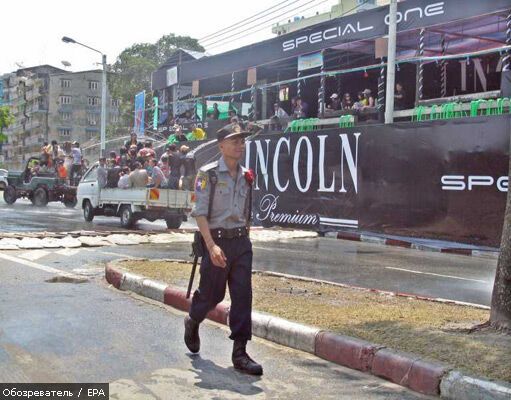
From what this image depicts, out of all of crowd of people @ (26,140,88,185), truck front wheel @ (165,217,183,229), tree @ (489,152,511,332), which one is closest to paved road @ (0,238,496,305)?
tree @ (489,152,511,332)

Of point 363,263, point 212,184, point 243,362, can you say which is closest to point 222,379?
point 243,362

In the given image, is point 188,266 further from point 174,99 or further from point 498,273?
point 174,99

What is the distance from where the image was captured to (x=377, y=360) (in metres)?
4.49

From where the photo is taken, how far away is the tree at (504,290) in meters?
5.11

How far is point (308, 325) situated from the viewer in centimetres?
519

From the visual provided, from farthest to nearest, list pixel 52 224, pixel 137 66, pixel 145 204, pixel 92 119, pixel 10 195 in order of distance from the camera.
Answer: pixel 92 119 < pixel 137 66 < pixel 10 195 < pixel 52 224 < pixel 145 204

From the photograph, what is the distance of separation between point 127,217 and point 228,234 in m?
11.7

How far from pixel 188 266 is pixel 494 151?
20.6 ft

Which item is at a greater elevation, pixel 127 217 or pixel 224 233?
pixel 224 233

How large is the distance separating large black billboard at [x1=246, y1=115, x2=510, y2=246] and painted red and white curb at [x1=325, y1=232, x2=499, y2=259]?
0.34m

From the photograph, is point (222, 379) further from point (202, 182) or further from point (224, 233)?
point (202, 182)

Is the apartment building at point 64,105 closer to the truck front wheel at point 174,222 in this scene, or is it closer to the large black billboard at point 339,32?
the large black billboard at point 339,32

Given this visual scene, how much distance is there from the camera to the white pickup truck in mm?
15180

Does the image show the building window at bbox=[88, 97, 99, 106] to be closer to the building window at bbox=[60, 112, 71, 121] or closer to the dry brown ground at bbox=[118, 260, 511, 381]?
the building window at bbox=[60, 112, 71, 121]
